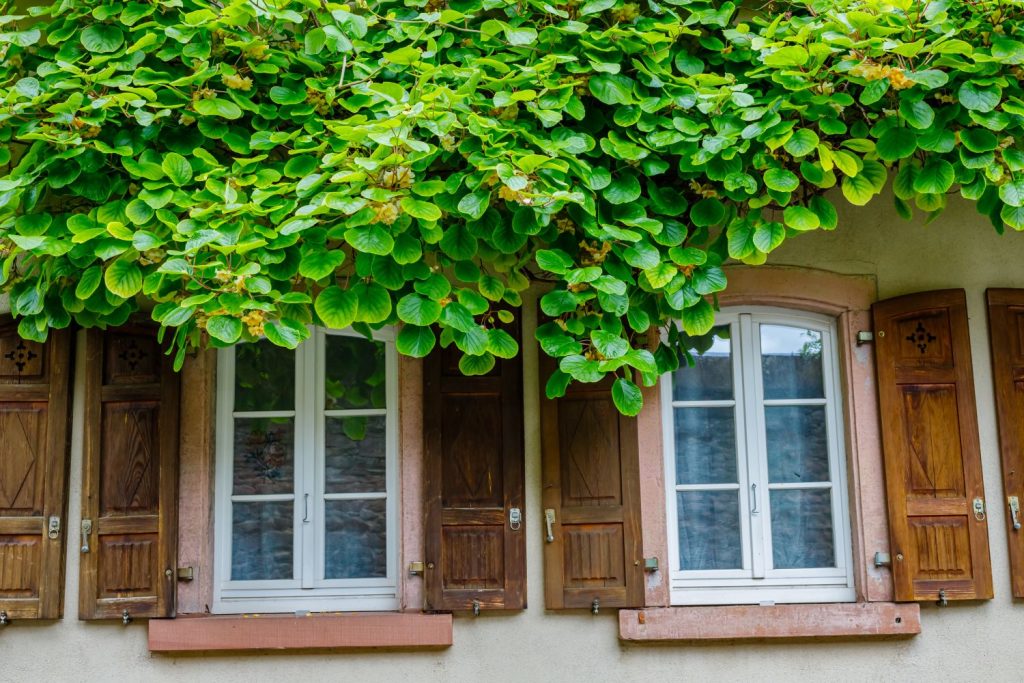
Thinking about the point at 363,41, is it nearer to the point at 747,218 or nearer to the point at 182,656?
the point at 747,218

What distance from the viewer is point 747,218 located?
154 inches

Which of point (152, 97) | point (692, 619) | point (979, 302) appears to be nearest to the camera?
point (152, 97)

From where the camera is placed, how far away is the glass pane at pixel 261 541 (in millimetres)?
4848

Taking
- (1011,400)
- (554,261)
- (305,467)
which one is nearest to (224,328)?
(554,261)

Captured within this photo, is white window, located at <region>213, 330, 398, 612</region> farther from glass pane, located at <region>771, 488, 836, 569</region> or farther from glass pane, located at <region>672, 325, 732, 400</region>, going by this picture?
glass pane, located at <region>771, 488, 836, 569</region>

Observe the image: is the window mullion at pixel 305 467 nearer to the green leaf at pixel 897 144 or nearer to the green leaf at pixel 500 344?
the green leaf at pixel 500 344

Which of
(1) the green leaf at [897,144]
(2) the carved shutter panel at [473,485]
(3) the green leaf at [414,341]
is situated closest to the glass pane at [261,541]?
(2) the carved shutter panel at [473,485]

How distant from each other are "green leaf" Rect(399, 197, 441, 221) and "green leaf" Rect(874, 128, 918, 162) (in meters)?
1.70

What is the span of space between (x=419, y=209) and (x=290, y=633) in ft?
7.16

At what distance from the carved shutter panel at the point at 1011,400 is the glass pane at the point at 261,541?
3.34 m

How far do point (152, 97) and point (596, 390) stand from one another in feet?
7.48

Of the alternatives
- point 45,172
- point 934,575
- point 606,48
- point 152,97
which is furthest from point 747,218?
point 45,172

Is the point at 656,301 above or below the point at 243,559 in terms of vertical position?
above

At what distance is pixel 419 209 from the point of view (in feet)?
11.1
